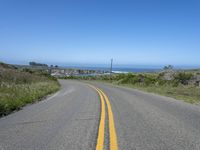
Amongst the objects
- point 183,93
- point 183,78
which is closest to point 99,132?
point 183,93

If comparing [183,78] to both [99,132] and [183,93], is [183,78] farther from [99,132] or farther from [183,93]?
[99,132]

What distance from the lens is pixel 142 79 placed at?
40.8 m

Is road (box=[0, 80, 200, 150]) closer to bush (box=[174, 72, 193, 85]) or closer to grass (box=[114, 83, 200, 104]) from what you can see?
grass (box=[114, 83, 200, 104])

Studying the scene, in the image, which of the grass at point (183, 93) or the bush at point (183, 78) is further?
the bush at point (183, 78)

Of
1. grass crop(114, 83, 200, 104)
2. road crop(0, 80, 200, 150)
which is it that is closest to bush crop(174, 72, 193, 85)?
grass crop(114, 83, 200, 104)

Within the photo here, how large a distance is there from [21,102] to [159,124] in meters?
7.22

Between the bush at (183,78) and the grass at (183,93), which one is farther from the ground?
the bush at (183,78)

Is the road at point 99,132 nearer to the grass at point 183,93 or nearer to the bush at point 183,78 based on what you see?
the grass at point 183,93

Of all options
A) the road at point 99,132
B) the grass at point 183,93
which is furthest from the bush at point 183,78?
the road at point 99,132

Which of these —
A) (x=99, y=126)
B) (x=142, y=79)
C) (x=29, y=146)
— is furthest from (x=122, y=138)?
(x=142, y=79)

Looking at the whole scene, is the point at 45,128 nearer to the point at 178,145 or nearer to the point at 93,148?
the point at 93,148

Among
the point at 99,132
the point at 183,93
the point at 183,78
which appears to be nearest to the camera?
the point at 99,132

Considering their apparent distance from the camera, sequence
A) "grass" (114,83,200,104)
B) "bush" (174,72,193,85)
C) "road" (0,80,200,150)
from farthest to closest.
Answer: "bush" (174,72,193,85)
"grass" (114,83,200,104)
"road" (0,80,200,150)

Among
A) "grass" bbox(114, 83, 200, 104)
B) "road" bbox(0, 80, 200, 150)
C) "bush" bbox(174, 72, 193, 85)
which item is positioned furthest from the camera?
"bush" bbox(174, 72, 193, 85)
